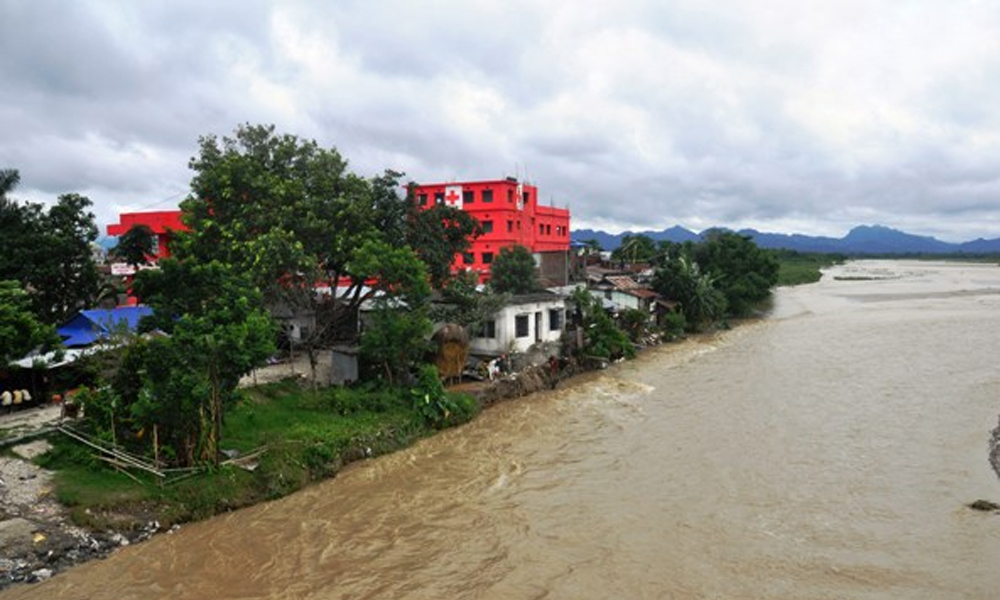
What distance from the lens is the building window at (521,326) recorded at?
24.1m

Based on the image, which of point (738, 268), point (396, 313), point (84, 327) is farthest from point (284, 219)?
point (738, 268)

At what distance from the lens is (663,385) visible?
23.6 metres


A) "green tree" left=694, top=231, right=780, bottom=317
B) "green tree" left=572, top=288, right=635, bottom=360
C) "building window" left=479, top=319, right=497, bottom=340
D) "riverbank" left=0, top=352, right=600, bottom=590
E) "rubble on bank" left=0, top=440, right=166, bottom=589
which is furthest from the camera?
"green tree" left=694, top=231, right=780, bottom=317

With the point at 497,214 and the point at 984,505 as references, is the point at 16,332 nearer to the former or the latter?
the point at 984,505

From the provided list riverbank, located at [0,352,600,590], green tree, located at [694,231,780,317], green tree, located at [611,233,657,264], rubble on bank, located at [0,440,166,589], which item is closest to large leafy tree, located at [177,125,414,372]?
riverbank, located at [0,352,600,590]

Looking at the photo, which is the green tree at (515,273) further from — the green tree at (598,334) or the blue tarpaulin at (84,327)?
the blue tarpaulin at (84,327)

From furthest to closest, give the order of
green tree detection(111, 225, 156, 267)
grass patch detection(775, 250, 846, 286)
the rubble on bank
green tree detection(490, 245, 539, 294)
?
1. grass patch detection(775, 250, 846, 286)
2. green tree detection(490, 245, 539, 294)
3. green tree detection(111, 225, 156, 267)
4. the rubble on bank

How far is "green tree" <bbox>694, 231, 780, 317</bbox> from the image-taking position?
4412cm

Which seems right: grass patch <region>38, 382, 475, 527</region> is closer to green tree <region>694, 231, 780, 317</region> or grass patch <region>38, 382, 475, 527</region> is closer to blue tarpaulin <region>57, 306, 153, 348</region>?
blue tarpaulin <region>57, 306, 153, 348</region>

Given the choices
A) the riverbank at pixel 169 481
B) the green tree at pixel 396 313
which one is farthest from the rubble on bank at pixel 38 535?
the green tree at pixel 396 313

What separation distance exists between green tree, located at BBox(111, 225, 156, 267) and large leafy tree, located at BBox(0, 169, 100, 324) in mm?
3854

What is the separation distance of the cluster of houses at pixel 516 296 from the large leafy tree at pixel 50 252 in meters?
1.43

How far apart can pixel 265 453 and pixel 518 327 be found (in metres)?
12.2

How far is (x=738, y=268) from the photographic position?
46281 mm
